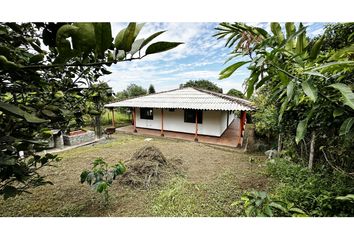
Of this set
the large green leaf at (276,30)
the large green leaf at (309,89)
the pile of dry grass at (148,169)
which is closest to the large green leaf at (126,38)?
the large green leaf at (309,89)

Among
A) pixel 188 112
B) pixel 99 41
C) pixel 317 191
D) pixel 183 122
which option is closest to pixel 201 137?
pixel 183 122

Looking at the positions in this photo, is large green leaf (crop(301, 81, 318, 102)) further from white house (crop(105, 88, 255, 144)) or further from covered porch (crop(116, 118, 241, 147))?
covered porch (crop(116, 118, 241, 147))

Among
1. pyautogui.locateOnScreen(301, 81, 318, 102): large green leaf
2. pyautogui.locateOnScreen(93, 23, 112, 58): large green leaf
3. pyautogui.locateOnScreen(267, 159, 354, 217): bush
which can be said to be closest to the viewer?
pyautogui.locateOnScreen(93, 23, 112, 58): large green leaf

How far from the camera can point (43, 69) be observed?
22.3 inches

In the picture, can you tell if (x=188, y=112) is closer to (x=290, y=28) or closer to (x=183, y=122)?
(x=183, y=122)

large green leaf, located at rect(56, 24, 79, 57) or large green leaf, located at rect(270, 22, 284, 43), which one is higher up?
large green leaf, located at rect(270, 22, 284, 43)

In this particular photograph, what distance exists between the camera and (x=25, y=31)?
2.80 ft

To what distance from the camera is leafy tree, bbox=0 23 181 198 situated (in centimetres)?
41

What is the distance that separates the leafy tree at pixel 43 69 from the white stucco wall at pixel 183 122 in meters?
8.25

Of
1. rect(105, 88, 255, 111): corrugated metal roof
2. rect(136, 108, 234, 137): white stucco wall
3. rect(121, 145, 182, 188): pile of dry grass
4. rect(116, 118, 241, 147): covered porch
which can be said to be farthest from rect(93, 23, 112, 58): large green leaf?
rect(136, 108, 234, 137): white stucco wall

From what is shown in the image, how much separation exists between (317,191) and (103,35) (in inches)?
122

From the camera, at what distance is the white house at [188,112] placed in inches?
337
